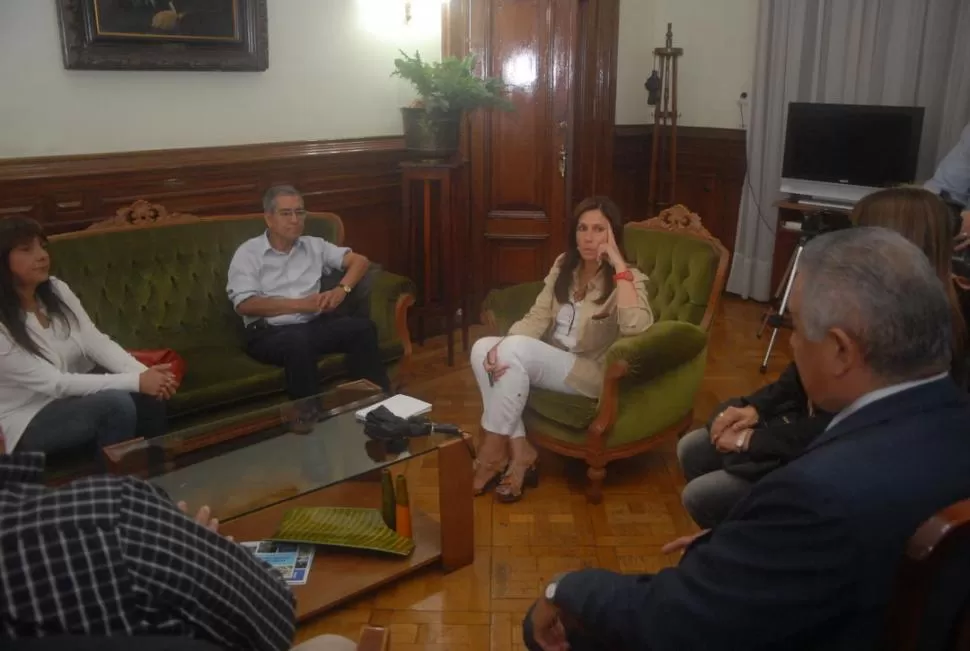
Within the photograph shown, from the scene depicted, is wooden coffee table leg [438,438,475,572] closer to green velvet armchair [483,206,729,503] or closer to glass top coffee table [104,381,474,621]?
glass top coffee table [104,381,474,621]

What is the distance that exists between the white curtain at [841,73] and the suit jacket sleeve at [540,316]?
2.47m

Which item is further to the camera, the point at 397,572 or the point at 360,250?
the point at 360,250

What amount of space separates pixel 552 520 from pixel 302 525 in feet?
2.74

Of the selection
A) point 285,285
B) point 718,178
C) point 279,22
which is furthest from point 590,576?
point 718,178

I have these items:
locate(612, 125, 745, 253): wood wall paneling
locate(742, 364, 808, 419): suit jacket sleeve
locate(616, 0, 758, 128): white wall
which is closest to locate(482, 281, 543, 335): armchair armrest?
locate(742, 364, 808, 419): suit jacket sleeve

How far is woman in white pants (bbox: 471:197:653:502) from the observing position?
2.90 meters

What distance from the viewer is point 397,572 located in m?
2.41

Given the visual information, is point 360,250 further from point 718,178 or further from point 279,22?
point 718,178

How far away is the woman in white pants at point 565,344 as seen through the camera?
2.90 m

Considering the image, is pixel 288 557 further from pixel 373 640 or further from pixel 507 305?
pixel 507 305

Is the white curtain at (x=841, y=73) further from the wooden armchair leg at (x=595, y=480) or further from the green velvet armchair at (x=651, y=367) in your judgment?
the wooden armchair leg at (x=595, y=480)

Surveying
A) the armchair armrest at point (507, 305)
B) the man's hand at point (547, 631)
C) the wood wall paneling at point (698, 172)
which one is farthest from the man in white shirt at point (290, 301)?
the wood wall paneling at point (698, 172)

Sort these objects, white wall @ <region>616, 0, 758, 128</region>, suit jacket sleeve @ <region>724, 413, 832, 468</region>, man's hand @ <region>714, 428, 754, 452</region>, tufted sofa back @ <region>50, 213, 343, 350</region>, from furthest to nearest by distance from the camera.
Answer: white wall @ <region>616, 0, 758, 128</region>
tufted sofa back @ <region>50, 213, 343, 350</region>
man's hand @ <region>714, 428, 754, 452</region>
suit jacket sleeve @ <region>724, 413, 832, 468</region>

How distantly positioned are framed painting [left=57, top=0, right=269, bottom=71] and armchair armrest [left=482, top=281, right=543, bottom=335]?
164cm
